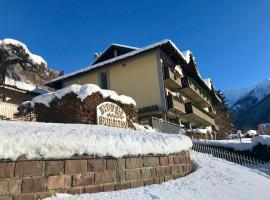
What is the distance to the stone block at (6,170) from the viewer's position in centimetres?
480

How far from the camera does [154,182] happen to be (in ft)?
22.9

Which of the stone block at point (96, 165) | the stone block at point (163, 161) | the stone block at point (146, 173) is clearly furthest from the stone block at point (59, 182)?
the stone block at point (163, 161)

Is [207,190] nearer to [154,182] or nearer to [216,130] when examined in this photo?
[154,182]

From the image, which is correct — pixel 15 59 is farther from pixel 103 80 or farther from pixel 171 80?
pixel 171 80

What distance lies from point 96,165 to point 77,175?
17.6 inches

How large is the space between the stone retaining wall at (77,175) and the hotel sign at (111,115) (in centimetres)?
710

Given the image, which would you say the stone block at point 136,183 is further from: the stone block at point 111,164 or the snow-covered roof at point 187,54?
the snow-covered roof at point 187,54

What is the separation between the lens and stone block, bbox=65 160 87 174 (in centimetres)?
552

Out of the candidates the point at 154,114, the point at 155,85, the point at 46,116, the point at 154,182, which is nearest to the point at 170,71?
the point at 155,85

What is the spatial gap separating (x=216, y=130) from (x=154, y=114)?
22.1 m

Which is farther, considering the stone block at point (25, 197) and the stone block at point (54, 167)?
the stone block at point (54, 167)

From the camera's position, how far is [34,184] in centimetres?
504

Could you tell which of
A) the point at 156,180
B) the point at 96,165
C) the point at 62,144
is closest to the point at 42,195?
the point at 62,144

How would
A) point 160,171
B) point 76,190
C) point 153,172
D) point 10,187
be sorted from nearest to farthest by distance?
point 10,187 < point 76,190 < point 153,172 < point 160,171
